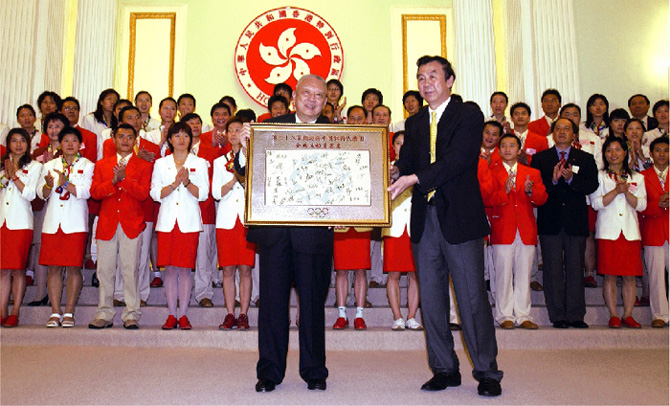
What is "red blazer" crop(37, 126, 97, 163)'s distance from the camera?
22.0ft

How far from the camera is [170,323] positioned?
5.39 meters

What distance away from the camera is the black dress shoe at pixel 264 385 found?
11.6 ft

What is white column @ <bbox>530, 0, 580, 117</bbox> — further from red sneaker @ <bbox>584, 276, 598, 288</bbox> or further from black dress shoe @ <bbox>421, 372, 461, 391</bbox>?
black dress shoe @ <bbox>421, 372, 461, 391</bbox>

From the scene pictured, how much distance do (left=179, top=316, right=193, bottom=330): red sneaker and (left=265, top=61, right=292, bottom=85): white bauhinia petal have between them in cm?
529

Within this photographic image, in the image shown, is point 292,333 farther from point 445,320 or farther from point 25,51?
point 25,51

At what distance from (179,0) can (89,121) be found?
3.63m

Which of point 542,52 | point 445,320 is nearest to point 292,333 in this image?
point 445,320

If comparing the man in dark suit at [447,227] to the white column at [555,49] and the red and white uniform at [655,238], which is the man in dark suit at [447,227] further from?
the white column at [555,49]

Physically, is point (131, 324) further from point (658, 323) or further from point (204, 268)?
point (658, 323)

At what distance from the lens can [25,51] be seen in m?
8.88

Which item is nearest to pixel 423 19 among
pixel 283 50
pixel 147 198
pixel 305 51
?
pixel 305 51

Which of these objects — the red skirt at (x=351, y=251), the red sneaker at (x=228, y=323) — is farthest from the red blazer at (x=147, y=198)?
the red skirt at (x=351, y=251)

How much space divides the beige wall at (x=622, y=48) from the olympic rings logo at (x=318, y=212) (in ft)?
24.1

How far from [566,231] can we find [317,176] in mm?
3324
